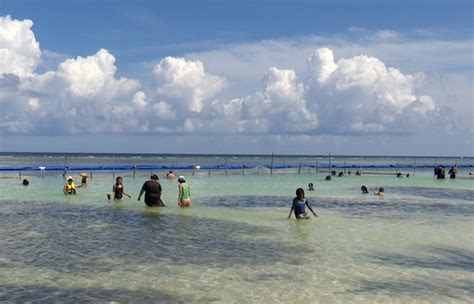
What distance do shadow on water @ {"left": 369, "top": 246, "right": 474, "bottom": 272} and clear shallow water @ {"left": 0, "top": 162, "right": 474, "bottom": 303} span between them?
0.09 feet

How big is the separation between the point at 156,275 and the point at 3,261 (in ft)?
13.6

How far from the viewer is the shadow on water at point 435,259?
12355 millimetres

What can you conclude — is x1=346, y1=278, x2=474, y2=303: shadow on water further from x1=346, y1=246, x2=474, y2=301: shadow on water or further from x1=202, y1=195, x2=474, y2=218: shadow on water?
x1=202, y1=195, x2=474, y2=218: shadow on water

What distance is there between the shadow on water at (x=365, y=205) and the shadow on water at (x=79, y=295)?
15.2 m

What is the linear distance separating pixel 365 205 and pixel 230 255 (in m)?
16.0

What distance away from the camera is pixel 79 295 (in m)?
9.50

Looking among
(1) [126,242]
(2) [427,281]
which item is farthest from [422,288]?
(1) [126,242]

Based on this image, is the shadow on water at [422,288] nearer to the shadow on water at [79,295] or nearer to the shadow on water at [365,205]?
the shadow on water at [79,295]

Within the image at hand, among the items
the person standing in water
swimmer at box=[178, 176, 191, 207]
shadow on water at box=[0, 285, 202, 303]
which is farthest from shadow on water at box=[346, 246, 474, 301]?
the person standing in water

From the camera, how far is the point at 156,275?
11.0 m

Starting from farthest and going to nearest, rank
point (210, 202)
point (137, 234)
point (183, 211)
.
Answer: point (210, 202), point (183, 211), point (137, 234)

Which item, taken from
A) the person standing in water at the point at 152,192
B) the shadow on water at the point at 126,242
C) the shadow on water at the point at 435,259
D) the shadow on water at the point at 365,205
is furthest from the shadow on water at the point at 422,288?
the person standing in water at the point at 152,192

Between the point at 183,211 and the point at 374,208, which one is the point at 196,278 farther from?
the point at 374,208

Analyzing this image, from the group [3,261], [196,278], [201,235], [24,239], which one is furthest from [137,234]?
[196,278]
